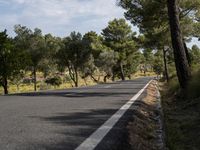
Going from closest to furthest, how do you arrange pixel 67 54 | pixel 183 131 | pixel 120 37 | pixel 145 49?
pixel 183 131, pixel 145 49, pixel 67 54, pixel 120 37

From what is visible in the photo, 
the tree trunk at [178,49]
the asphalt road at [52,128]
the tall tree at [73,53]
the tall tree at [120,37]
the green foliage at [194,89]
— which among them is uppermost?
the tall tree at [120,37]

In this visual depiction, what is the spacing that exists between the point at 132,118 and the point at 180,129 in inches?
51.6

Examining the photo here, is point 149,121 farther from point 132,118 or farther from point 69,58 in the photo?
point 69,58

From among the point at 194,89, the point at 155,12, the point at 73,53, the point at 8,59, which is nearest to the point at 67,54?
the point at 73,53

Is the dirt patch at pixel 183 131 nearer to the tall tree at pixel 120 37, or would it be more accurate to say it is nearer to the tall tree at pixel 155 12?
the tall tree at pixel 155 12

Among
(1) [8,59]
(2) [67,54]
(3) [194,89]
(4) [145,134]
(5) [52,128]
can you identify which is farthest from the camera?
(2) [67,54]

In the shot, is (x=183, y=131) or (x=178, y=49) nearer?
(x=183, y=131)

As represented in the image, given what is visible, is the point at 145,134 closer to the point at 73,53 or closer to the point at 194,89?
the point at 194,89

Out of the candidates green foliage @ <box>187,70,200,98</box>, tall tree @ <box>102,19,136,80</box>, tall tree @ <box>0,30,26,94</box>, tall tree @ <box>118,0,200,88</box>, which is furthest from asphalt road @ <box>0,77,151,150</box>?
tall tree @ <box>102,19,136,80</box>

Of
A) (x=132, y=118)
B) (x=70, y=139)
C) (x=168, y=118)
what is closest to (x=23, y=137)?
(x=70, y=139)

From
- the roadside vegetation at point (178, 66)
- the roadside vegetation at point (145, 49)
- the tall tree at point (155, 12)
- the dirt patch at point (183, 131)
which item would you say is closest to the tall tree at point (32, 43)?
the roadside vegetation at point (145, 49)

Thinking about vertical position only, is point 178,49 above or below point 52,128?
above

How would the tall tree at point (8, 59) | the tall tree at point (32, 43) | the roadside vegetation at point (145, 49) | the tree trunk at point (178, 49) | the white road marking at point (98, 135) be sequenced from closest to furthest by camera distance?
the white road marking at point (98, 135)
the roadside vegetation at point (145, 49)
the tree trunk at point (178, 49)
the tall tree at point (8, 59)
the tall tree at point (32, 43)

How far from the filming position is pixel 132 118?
35.8ft
